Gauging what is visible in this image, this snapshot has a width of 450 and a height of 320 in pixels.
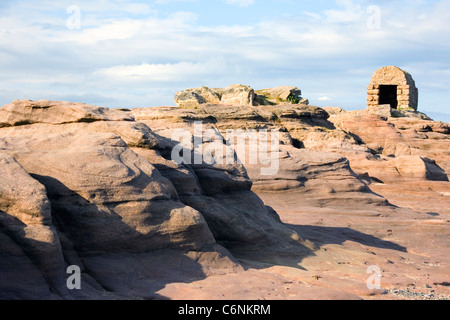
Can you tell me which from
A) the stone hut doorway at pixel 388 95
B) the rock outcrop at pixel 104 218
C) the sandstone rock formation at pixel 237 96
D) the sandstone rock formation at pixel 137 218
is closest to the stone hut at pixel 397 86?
the stone hut doorway at pixel 388 95

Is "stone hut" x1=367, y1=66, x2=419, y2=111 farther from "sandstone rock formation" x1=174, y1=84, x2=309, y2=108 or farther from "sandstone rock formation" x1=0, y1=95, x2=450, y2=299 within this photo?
"sandstone rock formation" x1=0, y1=95, x2=450, y2=299

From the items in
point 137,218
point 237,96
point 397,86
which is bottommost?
point 137,218

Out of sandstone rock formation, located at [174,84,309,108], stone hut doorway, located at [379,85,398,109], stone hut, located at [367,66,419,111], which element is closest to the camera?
sandstone rock formation, located at [174,84,309,108]

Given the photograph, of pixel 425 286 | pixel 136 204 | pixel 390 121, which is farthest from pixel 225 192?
pixel 390 121

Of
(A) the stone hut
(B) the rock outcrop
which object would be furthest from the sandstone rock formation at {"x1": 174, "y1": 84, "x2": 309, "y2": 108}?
(B) the rock outcrop

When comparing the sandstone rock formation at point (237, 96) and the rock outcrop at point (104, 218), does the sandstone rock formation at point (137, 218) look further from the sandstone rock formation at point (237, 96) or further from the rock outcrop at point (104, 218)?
the sandstone rock formation at point (237, 96)

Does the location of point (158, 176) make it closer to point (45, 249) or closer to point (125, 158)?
point (125, 158)

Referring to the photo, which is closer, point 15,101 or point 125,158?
point 125,158

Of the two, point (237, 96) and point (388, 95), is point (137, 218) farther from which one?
point (388, 95)

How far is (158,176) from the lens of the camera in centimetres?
886

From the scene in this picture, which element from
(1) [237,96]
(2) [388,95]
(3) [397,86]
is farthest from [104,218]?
(2) [388,95]

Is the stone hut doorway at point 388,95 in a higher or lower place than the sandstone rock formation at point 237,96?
higher

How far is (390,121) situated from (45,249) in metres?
30.1

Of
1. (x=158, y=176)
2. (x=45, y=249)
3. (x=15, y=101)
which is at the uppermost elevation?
(x=15, y=101)
